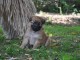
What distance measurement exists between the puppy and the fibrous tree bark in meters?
2.47

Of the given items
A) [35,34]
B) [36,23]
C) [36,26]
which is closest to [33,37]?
[35,34]

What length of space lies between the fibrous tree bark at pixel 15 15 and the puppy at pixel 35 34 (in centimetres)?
247

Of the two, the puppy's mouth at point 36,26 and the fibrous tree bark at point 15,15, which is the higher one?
the puppy's mouth at point 36,26

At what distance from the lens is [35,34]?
10.1m

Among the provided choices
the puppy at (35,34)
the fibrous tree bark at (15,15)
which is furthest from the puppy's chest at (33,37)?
the fibrous tree bark at (15,15)

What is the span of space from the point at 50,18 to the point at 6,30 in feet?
24.1

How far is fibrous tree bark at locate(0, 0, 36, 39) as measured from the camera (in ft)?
41.1

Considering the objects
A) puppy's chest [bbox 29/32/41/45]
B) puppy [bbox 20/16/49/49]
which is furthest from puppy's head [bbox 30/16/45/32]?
puppy's chest [bbox 29/32/41/45]

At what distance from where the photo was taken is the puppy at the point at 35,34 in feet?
31.9

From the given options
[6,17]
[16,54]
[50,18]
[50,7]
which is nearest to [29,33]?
[16,54]

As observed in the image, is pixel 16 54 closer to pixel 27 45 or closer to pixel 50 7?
pixel 27 45

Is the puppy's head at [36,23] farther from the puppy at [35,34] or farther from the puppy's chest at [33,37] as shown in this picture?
the puppy's chest at [33,37]

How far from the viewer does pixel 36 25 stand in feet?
31.7

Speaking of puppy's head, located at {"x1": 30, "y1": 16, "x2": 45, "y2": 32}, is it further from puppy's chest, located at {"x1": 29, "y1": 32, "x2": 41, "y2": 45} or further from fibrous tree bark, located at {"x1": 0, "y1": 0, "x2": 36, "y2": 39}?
fibrous tree bark, located at {"x1": 0, "y1": 0, "x2": 36, "y2": 39}
